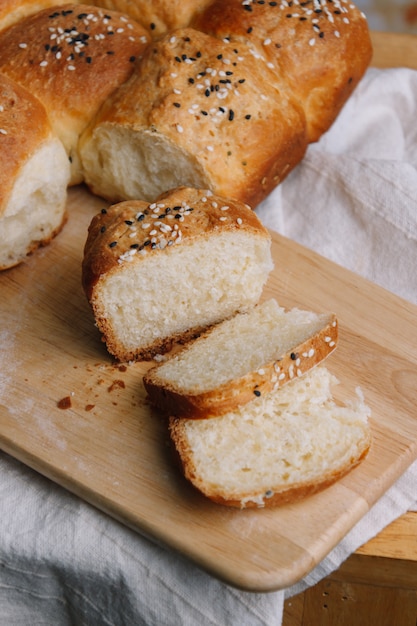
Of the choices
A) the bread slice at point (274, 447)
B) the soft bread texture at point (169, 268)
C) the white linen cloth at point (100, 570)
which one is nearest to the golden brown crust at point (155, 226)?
the soft bread texture at point (169, 268)

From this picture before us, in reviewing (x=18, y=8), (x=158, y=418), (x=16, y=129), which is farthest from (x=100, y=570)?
(x=18, y=8)

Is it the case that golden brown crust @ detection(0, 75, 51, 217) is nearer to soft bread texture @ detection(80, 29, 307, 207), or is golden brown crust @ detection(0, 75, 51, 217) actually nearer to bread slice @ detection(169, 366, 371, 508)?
soft bread texture @ detection(80, 29, 307, 207)

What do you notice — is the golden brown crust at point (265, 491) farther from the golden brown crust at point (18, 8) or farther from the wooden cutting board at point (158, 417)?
the golden brown crust at point (18, 8)

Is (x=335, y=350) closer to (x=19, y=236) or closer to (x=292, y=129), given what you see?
(x=292, y=129)

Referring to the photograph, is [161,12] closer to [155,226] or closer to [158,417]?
[155,226]

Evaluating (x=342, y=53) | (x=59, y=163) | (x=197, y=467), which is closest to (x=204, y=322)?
(x=197, y=467)

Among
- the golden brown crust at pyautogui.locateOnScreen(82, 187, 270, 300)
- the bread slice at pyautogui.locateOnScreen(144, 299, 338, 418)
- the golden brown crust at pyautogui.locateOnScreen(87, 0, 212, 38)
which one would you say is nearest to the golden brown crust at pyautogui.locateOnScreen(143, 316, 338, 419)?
the bread slice at pyautogui.locateOnScreen(144, 299, 338, 418)
